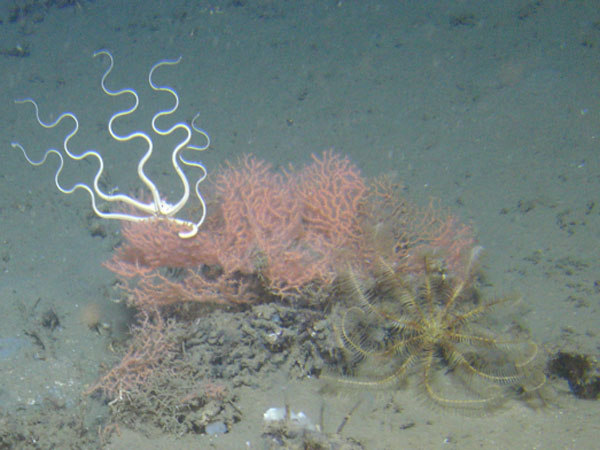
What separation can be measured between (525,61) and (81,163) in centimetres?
890

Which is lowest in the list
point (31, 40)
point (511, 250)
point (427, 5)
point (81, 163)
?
point (511, 250)

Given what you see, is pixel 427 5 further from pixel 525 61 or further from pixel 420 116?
pixel 420 116

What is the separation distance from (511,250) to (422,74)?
16.1ft

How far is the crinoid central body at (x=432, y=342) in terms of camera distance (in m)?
3.01

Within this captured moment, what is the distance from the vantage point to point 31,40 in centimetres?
1126

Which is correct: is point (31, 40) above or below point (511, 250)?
above

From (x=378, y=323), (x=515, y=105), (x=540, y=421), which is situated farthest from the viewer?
(x=515, y=105)

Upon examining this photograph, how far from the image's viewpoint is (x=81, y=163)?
24.5 ft

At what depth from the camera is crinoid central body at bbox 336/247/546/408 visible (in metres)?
3.01

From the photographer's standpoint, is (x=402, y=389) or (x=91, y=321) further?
(x=91, y=321)

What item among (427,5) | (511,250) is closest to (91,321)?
(511,250)

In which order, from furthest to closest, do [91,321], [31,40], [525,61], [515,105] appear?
A: [31,40] → [525,61] → [515,105] → [91,321]

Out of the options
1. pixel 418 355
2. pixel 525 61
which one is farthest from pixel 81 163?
pixel 525 61

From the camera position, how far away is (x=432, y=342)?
3188 mm
